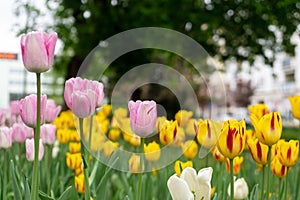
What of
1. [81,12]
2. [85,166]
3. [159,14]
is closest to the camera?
[85,166]

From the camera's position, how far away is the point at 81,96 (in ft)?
3.56

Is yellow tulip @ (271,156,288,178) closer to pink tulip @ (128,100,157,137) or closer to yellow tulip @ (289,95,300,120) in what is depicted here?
yellow tulip @ (289,95,300,120)

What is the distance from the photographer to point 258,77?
48.0m

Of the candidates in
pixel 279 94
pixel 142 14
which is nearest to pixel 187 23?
pixel 142 14

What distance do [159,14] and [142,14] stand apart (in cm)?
53

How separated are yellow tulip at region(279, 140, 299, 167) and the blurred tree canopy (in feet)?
Result: 15.0

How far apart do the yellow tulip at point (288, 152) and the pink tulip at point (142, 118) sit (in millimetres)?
576

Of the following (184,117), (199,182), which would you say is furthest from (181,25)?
(199,182)

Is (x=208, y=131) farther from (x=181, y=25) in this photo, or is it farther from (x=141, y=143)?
(x=181, y=25)

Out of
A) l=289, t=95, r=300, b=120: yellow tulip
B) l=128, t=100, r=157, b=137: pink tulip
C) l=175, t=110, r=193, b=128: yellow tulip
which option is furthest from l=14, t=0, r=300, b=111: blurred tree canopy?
l=128, t=100, r=157, b=137: pink tulip

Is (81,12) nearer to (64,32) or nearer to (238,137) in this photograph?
(64,32)

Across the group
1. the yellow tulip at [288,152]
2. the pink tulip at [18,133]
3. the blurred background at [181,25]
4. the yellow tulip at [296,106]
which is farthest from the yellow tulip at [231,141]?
the blurred background at [181,25]

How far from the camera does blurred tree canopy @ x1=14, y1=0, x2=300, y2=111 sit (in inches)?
267

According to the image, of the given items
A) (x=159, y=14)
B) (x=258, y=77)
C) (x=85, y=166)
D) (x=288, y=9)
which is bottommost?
(x=85, y=166)
